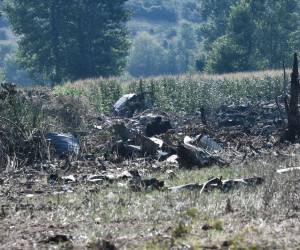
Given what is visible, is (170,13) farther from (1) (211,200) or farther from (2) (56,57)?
(1) (211,200)

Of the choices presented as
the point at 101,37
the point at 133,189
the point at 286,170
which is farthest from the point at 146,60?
the point at 133,189

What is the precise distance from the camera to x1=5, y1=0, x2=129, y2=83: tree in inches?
1993

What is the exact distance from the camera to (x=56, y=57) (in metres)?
51.1

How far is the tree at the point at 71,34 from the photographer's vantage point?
50625mm

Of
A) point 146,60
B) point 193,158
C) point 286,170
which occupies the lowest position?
point 146,60

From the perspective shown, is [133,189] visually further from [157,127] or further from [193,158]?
[157,127]

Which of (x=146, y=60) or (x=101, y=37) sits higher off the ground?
(x=101, y=37)

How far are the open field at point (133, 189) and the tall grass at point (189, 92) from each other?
3282 millimetres

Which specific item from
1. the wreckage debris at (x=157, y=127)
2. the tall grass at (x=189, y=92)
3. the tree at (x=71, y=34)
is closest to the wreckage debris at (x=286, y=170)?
the wreckage debris at (x=157, y=127)

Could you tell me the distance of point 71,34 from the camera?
5116cm

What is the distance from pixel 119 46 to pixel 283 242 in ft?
152

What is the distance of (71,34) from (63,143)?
3715 cm

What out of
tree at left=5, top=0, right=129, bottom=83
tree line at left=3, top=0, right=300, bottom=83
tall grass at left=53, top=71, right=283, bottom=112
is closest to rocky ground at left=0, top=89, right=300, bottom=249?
tall grass at left=53, top=71, right=283, bottom=112

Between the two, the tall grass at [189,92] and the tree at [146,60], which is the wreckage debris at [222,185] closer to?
the tall grass at [189,92]
